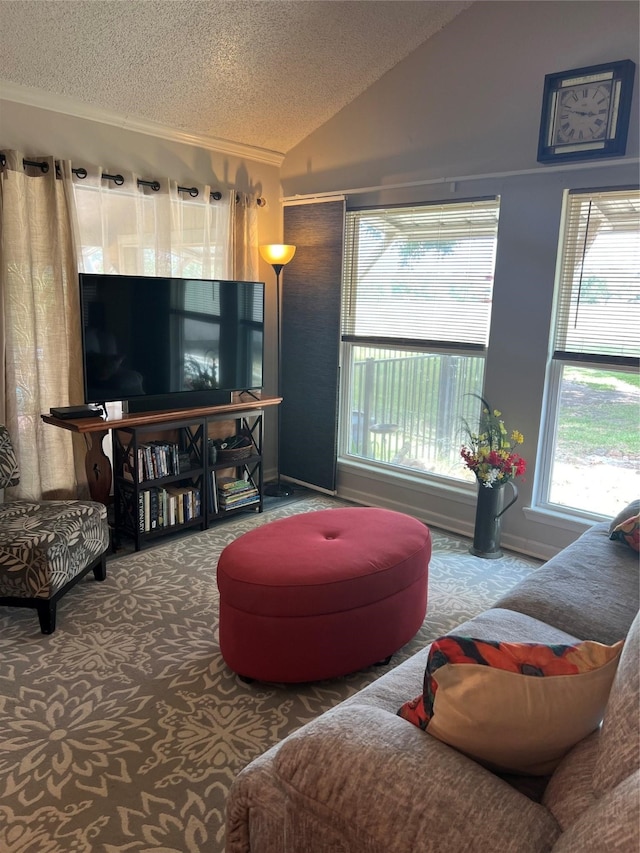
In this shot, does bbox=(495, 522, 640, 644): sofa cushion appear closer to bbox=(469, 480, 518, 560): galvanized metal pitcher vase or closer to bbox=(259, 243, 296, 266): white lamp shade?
bbox=(469, 480, 518, 560): galvanized metal pitcher vase

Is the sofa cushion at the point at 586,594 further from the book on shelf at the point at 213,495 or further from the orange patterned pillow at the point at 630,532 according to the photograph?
the book on shelf at the point at 213,495

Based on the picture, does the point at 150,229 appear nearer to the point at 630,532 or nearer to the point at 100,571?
the point at 100,571

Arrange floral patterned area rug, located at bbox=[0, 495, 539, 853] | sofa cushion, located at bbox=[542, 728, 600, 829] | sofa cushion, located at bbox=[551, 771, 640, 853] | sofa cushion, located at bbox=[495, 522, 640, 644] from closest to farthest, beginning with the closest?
sofa cushion, located at bbox=[551, 771, 640, 853]
sofa cushion, located at bbox=[542, 728, 600, 829]
floral patterned area rug, located at bbox=[0, 495, 539, 853]
sofa cushion, located at bbox=[495, 522, 640, 644]

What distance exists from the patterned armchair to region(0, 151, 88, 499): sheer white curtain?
1.28 feet

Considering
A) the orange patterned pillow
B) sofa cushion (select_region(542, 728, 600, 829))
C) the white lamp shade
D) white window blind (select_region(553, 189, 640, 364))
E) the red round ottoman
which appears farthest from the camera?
the white lamp shade

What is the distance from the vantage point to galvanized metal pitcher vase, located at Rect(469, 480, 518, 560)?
12.0 feet

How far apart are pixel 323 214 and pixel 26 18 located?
2.13 metres

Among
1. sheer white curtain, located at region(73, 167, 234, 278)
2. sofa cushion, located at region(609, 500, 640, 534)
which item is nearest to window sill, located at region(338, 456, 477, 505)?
sofa cushion, located at region(609, 500, 640, 534)

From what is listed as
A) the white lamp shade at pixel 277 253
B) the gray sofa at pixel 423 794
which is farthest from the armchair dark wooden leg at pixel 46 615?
the white lamp shade at pixel 277 253

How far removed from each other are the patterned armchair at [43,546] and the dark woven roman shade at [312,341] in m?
1.90

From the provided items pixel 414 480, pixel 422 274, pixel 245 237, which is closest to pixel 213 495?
pixel 414 480

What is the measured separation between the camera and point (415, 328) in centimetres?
417

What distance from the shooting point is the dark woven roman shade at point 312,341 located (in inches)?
177

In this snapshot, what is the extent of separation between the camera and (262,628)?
2.34 metres
